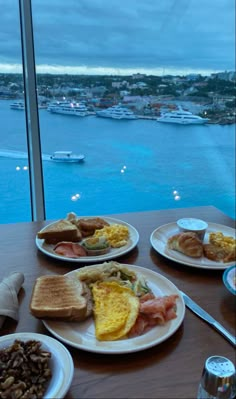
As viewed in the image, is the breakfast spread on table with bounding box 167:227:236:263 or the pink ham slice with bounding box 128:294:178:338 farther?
the breakfast spread on table with bounding box 167:227:236:263

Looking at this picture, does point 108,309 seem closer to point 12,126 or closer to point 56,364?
point 56,364

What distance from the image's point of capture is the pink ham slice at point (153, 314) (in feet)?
2.54

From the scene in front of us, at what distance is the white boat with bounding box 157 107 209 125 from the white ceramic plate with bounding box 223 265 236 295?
2.33 meters

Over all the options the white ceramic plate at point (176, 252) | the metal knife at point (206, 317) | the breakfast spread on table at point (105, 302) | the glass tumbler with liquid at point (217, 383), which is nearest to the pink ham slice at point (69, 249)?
the breakfast spread on table at point (105, 302)

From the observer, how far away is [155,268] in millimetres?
1076

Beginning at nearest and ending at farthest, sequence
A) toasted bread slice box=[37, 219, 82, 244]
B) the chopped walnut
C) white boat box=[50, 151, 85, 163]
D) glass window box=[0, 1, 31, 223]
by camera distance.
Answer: the chopped walnut
toasted bread slice box=[37, 219, 82, 244]
glass window box=[0, 1, 31, 223]
white boat box=[50, 151, 85, 163]

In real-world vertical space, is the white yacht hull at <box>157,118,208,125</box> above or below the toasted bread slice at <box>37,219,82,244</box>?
above

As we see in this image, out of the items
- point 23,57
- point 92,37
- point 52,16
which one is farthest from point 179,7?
point 23,57

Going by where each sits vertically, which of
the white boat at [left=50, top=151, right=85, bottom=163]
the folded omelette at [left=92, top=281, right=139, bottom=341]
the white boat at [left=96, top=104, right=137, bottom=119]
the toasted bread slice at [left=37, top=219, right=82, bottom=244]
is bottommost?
the folded omelette at [left=92, top=281, right=139, bottom=341]

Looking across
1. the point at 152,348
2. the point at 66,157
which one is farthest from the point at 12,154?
the point at 152,348

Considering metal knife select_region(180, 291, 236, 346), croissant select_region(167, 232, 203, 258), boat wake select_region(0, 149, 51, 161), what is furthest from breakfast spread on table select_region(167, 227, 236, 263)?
boat wake select_region(0, 149, 51, 161)

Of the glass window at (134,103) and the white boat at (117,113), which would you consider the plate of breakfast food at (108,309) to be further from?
the white boat at (117,113)

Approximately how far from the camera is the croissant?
1117 millimetres

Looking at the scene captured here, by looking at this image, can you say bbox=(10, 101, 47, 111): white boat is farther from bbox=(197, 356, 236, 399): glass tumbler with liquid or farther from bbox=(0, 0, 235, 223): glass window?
bbox=(197, 356, 236, 399): glass tumbler with liquid
